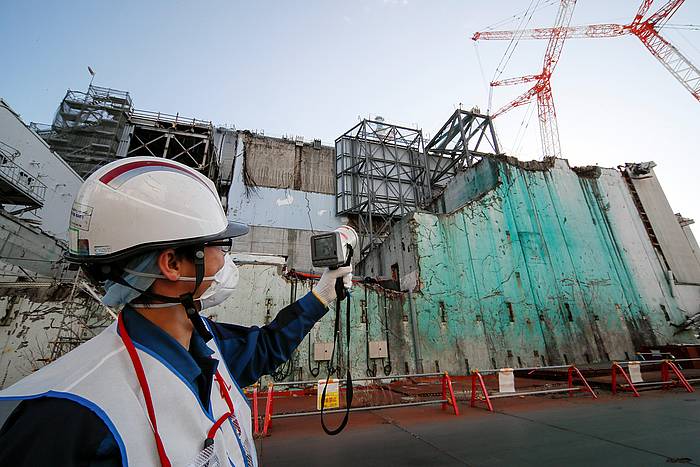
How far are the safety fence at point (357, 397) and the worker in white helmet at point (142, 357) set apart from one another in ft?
13.2

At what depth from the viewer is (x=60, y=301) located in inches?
346

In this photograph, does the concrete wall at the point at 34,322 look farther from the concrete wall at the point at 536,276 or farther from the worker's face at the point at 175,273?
the concrete wall at the point at 536,276

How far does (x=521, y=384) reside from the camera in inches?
321

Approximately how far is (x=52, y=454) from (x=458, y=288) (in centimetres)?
1163

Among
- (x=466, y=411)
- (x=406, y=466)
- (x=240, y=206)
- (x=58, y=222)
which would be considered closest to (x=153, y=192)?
(x=406, y=466)

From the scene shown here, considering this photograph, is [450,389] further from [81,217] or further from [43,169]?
[43,169]

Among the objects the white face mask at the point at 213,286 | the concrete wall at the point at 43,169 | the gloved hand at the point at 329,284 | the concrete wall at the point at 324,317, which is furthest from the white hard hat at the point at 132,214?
the concrete wall at the point at 43,169

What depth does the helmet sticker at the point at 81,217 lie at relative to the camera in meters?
1.19

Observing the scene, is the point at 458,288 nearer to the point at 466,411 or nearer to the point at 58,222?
the point at 466,411

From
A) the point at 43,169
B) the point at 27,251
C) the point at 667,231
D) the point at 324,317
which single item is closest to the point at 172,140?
the point at 43,169

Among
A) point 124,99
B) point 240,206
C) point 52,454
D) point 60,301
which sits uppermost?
point 124,99

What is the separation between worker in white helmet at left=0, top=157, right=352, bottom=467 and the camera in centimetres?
73

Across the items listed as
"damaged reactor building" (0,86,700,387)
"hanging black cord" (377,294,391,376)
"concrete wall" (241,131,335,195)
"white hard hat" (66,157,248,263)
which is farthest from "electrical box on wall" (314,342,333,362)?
"concrete wall" (241,131,335,195)

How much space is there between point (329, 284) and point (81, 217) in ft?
4.80
